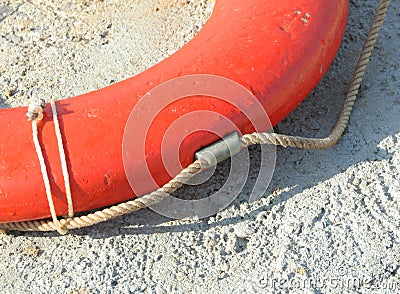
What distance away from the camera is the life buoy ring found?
151 cm

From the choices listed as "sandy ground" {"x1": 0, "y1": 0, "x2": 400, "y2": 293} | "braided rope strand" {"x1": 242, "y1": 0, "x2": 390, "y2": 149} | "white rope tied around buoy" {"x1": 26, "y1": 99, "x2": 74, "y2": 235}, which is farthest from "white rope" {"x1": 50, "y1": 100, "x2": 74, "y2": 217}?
"braided rope strand" {"x1": 242, "y1": 0, "x2": 390, "y2": 149}

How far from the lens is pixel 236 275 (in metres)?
1.59

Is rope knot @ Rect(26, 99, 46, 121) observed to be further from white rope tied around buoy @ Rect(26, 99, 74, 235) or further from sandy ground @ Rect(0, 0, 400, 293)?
sandy ground @ Rect(0, 0, 400, 293)

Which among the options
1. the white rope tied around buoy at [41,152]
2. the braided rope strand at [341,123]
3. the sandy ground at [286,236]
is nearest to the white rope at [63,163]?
the white rope tied around buoy at [41,152]

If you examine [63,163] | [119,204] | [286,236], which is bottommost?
[286,236]

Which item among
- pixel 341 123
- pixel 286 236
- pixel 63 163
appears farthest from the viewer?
pixel 341 123

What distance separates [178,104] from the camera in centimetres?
158

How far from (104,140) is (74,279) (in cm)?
33

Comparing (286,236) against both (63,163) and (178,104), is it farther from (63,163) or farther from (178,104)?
(63,163)

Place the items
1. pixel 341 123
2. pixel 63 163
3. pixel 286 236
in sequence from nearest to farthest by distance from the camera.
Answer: pixel 63 163 → pixel 286 236 → pixel 341 123

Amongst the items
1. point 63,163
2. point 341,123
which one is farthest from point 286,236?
point 63,163

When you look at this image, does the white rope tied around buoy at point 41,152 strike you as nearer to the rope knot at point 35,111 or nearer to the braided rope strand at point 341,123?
the rope knot at point 35,111

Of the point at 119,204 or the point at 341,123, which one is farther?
the point at 341,123

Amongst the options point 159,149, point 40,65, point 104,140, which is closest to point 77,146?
point 104,140
